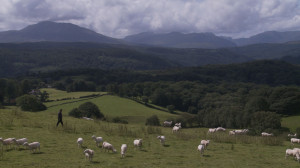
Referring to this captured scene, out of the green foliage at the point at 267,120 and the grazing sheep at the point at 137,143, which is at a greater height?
the green foliage at the point at 267,120

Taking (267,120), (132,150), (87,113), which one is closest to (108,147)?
(132,150)

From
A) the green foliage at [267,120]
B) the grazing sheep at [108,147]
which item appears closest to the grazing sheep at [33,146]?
the grazing sheep at [108,147]

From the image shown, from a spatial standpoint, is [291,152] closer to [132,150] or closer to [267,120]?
[132,150]

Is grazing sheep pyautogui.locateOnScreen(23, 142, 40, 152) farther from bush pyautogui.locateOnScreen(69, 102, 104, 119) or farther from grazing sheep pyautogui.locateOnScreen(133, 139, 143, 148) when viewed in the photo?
bush pyautogui.locateOnScreen(69, 102, 104, 119)

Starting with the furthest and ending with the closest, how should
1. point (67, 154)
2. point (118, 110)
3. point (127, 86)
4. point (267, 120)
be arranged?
1. point (127, 86)
2. point (118, 110)
3. point (267, 120)
4. point (67, 154)

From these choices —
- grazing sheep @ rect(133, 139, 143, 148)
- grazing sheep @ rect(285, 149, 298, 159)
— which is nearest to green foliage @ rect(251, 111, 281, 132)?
grazing sheep @ rect(285, 149, 298, 159)

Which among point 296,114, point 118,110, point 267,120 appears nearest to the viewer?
point 267,120

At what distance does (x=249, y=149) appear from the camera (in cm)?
1941

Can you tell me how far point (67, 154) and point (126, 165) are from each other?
377 centimetres

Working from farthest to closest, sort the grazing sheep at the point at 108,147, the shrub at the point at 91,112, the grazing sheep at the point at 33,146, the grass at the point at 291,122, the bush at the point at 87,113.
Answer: the grass at the point at 291,122, the shrub at the point at 91,112, the bush at the point at 87,113, the grazing sheep at the point at 108,147, the grazing sheep at the point at 33,146

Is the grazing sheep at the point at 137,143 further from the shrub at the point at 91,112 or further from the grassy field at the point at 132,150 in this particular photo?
the shrub at the point at 91,112

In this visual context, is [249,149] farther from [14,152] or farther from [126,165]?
[14,152]

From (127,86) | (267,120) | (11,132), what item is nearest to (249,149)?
(11,132)

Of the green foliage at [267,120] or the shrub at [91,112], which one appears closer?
the green foliage at [267,120]
